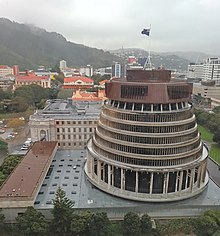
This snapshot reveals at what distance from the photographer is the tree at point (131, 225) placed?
159 ft

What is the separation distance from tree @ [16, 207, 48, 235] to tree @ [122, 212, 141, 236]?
588 inches

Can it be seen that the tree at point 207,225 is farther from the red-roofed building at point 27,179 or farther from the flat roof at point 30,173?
the flat roof at point 30,173

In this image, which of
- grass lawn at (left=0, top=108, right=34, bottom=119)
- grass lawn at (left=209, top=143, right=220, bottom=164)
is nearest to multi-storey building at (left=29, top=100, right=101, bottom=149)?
grass lawn at (left=209, top=143, right=220, bottom=164)

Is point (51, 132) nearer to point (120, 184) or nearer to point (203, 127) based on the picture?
point (120, 184)

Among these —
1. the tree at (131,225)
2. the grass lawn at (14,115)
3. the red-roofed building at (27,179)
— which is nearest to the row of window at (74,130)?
the red-roofed building at (27,179)

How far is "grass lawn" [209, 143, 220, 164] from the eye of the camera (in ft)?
293

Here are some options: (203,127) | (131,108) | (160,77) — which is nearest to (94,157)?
(131,108)

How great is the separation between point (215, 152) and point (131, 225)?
2277 inches

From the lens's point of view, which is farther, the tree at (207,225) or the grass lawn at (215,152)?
the grass lawn at (215,152)

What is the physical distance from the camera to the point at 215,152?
9475cm

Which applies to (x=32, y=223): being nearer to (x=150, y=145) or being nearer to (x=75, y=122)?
(x=150, y=145)

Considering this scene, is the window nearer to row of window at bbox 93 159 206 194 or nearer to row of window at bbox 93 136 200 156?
row of window at bbox 93 136 200 156

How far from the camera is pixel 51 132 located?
93812 millimetres

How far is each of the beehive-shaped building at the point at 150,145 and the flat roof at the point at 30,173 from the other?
1462 centimetres
